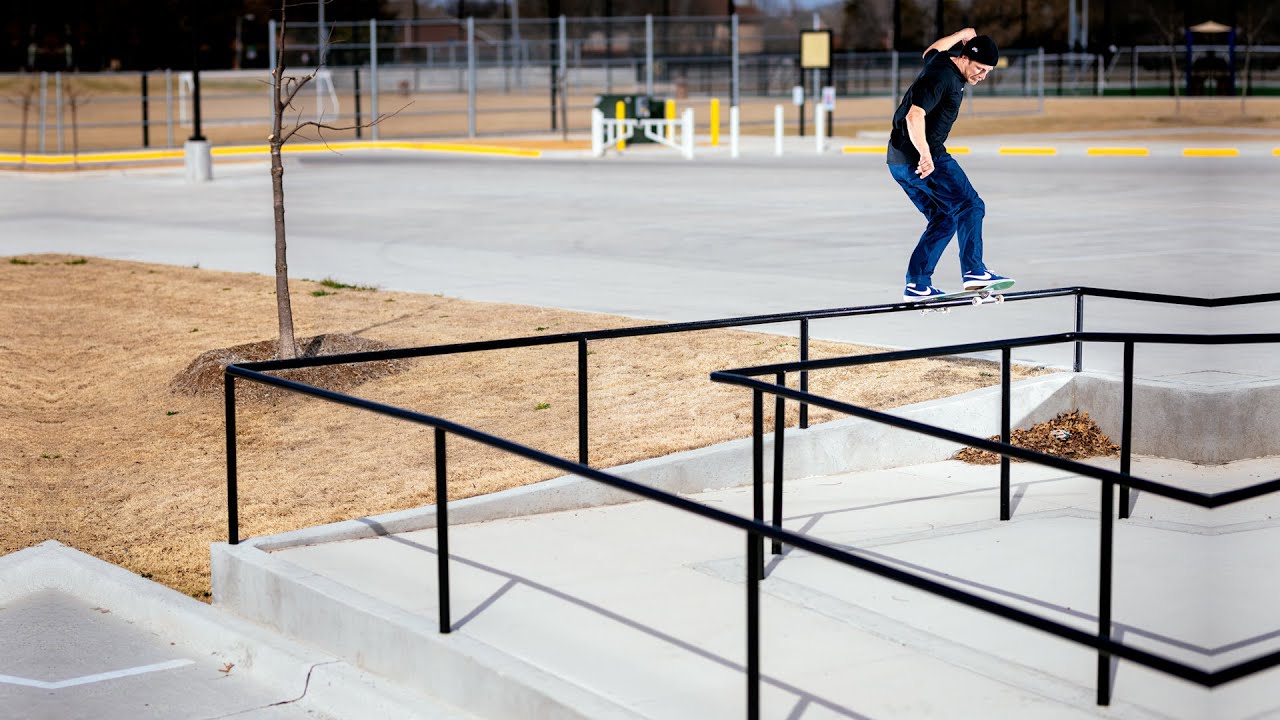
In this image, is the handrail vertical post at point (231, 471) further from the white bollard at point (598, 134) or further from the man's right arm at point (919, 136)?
the white bollard at point (598, 134)

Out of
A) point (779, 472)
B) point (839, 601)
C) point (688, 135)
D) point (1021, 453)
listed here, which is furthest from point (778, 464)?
point (688, 135)

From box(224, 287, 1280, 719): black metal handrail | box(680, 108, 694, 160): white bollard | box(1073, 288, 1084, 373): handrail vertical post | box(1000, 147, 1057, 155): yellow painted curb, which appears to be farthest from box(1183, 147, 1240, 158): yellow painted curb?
box(224, 287, 1280, 719): black metal handrail

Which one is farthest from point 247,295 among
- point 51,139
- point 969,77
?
point 51,139

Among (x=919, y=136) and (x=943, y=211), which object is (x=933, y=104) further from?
(x=943, y=211)

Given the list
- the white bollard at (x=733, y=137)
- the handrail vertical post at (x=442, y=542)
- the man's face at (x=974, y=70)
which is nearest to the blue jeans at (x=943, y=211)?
the man's face at (x=974, y=70)

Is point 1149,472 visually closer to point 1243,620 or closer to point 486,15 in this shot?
point 1243,620

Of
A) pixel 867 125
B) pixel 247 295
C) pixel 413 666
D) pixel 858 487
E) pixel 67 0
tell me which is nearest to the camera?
pixel 413 666

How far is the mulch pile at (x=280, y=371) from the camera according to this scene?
A: 10766 millimetres

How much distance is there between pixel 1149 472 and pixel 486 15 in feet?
286

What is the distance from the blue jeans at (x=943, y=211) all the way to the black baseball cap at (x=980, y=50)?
683 mm

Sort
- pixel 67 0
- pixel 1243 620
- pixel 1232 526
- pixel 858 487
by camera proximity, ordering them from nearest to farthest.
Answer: pixel 1243 620 → pixel 1232 526 → pixel 858 487 → pixel 67 0

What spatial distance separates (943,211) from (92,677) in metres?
6.02

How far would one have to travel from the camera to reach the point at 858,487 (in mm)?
8789

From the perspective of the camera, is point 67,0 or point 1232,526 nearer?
point 1232,526
